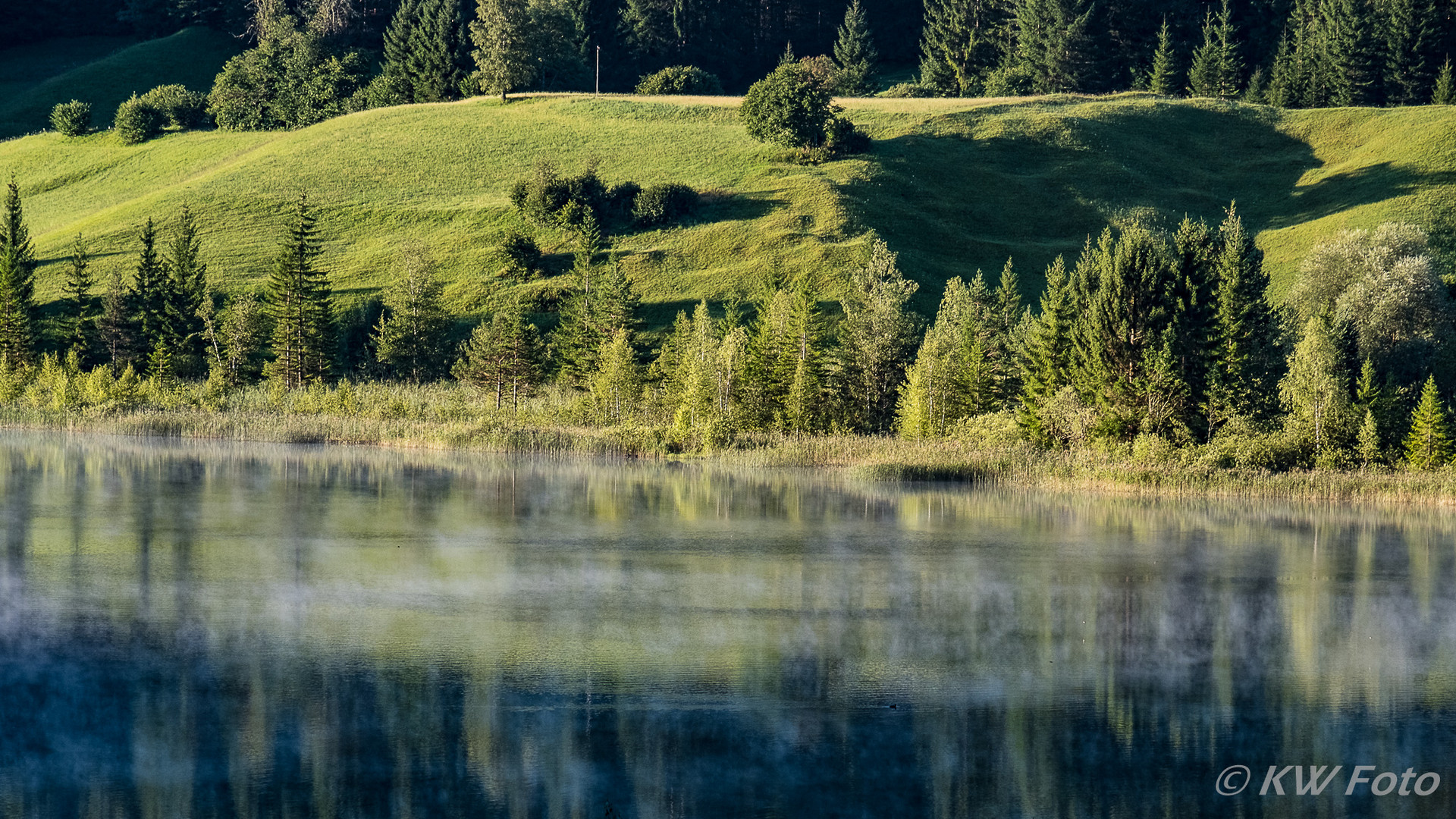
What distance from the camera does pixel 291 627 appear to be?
2702cm

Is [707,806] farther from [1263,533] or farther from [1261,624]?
→ [1263,533]

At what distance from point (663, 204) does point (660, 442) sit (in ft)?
136

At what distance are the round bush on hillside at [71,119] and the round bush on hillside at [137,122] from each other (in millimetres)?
3666

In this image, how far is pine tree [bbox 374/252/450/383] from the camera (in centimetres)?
7900

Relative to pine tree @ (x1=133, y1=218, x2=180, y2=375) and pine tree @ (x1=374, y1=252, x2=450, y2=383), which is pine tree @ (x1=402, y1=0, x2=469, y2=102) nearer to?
pine tree @ (x1=133, y1=218, x2=180, y2=375)

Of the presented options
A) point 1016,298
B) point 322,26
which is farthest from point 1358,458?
point 322,26

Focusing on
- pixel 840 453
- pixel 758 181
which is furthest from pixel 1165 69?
pixel 840 453

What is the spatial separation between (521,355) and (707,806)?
53.9 m

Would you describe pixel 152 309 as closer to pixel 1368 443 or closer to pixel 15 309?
pixel 15 309

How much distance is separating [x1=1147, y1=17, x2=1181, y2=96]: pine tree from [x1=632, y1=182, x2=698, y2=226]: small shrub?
213 ft

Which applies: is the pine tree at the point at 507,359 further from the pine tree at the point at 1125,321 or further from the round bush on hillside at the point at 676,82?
the round bush on hillside at the point at 676,82

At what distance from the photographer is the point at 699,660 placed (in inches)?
992

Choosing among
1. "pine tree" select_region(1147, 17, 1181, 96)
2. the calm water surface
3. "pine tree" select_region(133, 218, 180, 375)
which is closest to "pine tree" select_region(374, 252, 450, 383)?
"pine tree" select_region(133, 218, 180, 375)

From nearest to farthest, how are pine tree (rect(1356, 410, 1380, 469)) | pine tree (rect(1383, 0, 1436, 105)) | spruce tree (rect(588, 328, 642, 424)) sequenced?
pine tree (rect(1356, 410, 1380, 469)) → spruce tree (rect(588, 328, 642, 424)) → pine tree (rect(1383, 0, 1436, 105))
